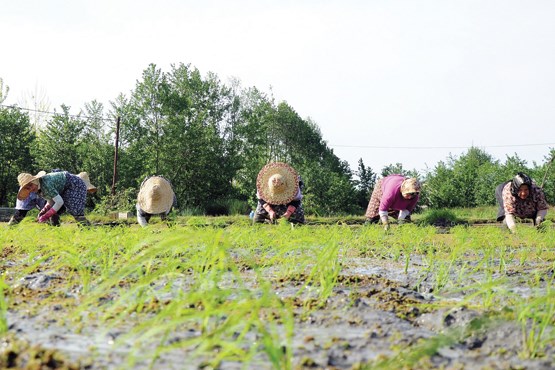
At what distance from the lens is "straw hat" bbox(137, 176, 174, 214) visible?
30.9 ft

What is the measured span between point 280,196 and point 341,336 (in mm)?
8419

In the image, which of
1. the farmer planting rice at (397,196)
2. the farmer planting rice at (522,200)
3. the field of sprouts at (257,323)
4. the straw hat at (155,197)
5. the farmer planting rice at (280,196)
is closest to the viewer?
the field of sprouts at (257,323)

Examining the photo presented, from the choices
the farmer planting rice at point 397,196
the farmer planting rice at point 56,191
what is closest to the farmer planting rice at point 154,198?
the farmer planting rice at point 56,191

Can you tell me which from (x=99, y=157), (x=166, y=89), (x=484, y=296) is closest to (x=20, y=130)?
(x=99, y=157)

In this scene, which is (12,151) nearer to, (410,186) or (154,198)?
(154,198)

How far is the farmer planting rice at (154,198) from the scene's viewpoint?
30.9ft

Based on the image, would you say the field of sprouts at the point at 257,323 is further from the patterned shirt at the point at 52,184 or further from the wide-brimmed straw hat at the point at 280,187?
the wide-brimmed straw hat at the point at 280,187

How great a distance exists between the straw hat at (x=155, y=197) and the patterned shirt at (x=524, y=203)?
16.6ft

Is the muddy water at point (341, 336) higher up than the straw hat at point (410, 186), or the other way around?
the straw hat at point (410, 186)

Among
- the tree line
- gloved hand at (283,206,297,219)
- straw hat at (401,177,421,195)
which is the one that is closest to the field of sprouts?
straw hat at (401,177,421,195)

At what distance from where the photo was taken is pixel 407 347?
5.81 feet

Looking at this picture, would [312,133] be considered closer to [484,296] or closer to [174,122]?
[174,122]

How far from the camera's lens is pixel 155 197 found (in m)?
9.42

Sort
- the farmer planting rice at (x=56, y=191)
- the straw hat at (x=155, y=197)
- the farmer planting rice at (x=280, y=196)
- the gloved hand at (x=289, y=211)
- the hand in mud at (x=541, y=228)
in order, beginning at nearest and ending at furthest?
the hand in mud at (x=541, y=228) → the farmer planting rice at (x=56, y=191) → the straw hat at (x=155, y=197) → the gloved hand at (x=289, y=211) → the farmer planting rice at (x=280, y=196)
